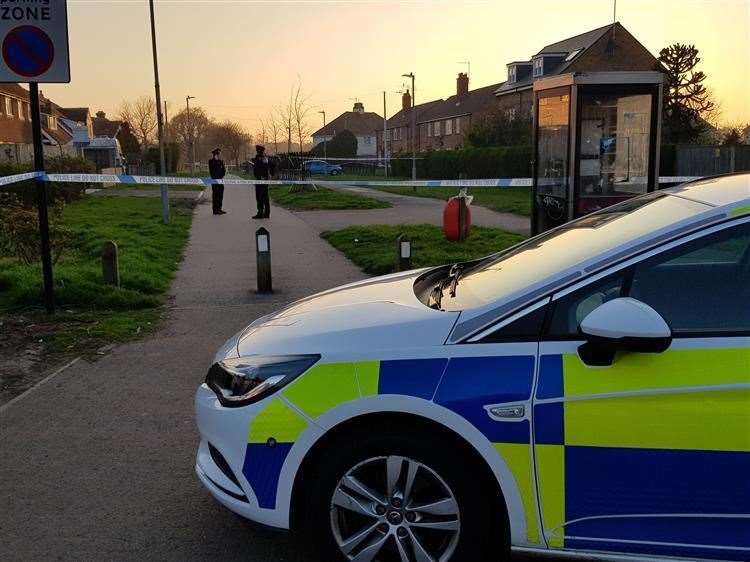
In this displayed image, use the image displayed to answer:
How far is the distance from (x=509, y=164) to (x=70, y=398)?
30.2 metres

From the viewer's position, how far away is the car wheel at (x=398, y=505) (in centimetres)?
275

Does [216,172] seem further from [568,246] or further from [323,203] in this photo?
[568,246]

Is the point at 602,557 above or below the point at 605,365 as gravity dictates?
below

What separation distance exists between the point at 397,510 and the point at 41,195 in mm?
5828

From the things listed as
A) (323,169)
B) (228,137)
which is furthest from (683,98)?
(228,137)

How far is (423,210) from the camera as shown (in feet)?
68.5

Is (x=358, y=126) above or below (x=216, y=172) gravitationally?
above

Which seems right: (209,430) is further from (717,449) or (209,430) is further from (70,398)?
(70,398)

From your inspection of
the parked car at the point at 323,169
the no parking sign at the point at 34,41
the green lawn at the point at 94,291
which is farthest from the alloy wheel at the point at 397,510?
the parked car at the point at 323,169

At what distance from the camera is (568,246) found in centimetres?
332

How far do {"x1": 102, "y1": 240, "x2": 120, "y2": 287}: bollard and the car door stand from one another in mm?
6944

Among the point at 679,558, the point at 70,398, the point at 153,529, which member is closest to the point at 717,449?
the point at 679,558

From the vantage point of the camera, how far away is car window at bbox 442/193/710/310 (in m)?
2.97

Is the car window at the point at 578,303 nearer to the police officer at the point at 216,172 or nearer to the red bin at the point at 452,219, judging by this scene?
the red bin at the point at 452,219
